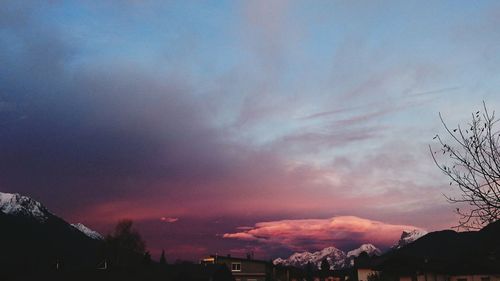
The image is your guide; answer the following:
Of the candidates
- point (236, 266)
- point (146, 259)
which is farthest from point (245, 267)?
point (146, 259)

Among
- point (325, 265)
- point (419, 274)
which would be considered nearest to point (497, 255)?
point (419, 274)

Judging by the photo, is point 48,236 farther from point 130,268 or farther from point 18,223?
point 130,268

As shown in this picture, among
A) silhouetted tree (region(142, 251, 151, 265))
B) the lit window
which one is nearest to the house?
the lit window

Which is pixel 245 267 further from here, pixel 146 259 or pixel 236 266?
pixel 146 259

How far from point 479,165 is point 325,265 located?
147941mm

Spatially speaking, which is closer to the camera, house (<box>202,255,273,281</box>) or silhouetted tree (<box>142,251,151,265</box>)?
silhouetted tree (<box>142,251,151,265</box>)

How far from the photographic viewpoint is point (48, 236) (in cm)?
19012

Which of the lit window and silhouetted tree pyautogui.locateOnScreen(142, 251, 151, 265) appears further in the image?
the lit window

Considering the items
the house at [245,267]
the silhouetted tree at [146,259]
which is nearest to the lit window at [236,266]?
the house at [245,267]

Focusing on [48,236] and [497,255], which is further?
[48,236]

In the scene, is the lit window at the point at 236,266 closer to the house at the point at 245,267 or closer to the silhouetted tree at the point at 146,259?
the house at the point at 245,267

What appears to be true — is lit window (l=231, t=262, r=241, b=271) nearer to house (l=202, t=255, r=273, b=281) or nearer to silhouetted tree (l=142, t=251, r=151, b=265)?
house (l=202, t=255, r=273, b=281)

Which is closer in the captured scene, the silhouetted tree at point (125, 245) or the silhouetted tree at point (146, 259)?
the silhouetted tree at point (146, 259)

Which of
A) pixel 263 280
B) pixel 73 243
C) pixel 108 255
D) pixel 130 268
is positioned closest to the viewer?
pixel 130 268
